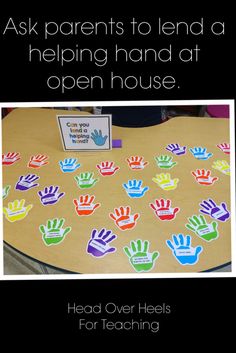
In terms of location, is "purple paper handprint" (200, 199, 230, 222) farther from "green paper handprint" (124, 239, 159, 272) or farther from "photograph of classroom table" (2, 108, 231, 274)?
"green paper handprint" (124, 239, 159, 272)

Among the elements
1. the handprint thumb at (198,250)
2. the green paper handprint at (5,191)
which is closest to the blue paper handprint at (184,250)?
the handprint thumb at (198,250)

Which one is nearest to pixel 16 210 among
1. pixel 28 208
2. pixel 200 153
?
pixel 28 208

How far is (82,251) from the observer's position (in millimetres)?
881

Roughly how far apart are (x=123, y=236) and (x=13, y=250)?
0.33 meters

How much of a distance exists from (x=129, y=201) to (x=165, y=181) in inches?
6.6

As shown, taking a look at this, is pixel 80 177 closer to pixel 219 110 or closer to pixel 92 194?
pixel 92 194

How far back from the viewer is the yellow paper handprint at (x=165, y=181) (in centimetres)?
109

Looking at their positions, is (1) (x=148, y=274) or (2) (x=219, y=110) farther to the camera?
(2) (x=219, y=110)

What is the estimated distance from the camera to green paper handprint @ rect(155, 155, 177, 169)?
1183 mm

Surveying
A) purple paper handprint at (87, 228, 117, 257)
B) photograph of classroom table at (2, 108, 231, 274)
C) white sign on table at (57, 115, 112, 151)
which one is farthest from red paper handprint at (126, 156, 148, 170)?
purple paper handprint at (87, 228, 117, 257)

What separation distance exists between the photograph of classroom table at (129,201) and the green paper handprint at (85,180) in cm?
1

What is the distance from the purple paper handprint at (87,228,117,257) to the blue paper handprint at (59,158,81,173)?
0.32m

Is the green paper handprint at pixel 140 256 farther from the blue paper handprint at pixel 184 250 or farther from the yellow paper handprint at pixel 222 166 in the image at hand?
the yellow paper handprint at pixel 222 166

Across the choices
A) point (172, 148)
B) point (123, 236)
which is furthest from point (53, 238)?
point (172, 148)
